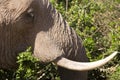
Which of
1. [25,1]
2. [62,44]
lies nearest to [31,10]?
[25,1]

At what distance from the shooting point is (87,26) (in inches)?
229

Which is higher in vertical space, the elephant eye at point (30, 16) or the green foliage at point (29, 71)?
the elephant eye at point (30, 16)

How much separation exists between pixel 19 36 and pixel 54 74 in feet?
2.33

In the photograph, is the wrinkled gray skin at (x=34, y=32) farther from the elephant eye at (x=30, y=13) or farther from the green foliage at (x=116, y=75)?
the green foliage at (x=116, y=75)

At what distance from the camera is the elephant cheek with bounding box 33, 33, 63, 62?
→ 430 cm

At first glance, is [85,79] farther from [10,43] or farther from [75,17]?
[75,17]

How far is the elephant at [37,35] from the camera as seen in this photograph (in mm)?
4301

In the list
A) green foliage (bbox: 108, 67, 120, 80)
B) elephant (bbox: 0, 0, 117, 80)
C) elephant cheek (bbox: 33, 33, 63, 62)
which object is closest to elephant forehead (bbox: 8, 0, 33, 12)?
elephant (bbox: 0, 0, 117, 80)

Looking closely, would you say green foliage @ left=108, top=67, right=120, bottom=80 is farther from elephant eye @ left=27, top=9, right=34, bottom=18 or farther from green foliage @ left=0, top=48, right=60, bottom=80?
elephant eye @ left=27, top=9, right=34, bottom=18

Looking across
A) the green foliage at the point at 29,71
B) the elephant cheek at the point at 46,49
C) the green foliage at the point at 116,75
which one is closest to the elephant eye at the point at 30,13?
the elephant cheek at the point at 46,49

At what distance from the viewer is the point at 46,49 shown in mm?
4293

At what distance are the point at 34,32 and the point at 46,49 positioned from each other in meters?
0.19

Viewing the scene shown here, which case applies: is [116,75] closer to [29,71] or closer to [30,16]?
[29,71]

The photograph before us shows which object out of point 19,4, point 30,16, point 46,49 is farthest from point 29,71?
point 19,4
